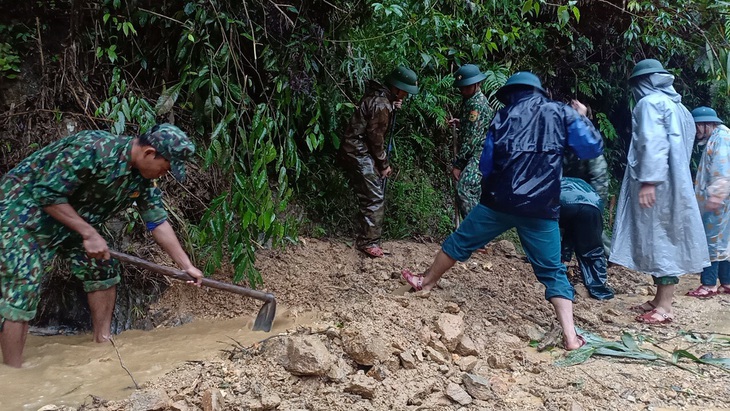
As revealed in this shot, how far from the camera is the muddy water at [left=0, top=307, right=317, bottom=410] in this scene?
2.62 metres

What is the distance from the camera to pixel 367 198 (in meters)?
5.09

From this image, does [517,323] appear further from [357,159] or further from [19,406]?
[19,406]

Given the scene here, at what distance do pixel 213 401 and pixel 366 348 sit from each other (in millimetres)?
812

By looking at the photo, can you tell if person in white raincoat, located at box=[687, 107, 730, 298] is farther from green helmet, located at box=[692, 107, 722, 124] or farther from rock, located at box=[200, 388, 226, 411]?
rock, located at box=[200, 388, 226, 411]

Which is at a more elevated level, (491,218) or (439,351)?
(491,218)

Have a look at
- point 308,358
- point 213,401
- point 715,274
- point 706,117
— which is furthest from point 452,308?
point 706,117

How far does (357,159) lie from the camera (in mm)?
5043

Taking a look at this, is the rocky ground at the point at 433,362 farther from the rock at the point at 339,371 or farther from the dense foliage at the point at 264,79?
the dense foliage at the point at 264,79

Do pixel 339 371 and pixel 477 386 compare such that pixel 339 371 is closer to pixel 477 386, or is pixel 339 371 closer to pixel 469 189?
pixel 477 386

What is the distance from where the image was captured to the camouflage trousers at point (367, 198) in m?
5.01

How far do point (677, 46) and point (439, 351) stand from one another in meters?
6.47

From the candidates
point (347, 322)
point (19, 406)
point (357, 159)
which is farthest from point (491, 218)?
point (19, 406)

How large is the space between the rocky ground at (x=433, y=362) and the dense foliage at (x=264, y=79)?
84 cm

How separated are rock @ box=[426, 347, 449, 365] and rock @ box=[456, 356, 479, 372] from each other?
0.08 meters
